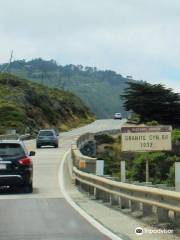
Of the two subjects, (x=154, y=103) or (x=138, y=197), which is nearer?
(x=138, y=197)

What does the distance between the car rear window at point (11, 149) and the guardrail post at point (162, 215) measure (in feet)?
31.9

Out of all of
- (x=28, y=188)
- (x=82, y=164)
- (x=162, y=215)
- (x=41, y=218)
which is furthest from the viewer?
(x=82, y=164)

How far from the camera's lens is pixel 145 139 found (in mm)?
21422

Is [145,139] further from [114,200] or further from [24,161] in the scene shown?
[24,161]

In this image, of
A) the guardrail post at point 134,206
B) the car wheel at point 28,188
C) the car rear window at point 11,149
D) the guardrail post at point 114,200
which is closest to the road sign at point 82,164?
the car wheel at point 28,188

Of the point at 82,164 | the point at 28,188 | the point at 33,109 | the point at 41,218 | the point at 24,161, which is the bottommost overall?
the point at 41,218

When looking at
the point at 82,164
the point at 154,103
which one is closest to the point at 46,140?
the point at 154,103

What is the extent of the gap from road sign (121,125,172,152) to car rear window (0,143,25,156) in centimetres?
355

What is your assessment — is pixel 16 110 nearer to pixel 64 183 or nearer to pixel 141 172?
pixel 141 172

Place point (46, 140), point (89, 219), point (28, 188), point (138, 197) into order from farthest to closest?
point (46, 140)
point (28, 188)
point (89, 219)
point (138, 197)

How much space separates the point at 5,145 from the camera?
22.8 metres

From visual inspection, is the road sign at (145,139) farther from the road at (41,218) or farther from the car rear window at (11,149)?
the car rear window at (11,149)

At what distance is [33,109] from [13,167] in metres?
91.3

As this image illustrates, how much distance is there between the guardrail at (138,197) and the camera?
12711mm
